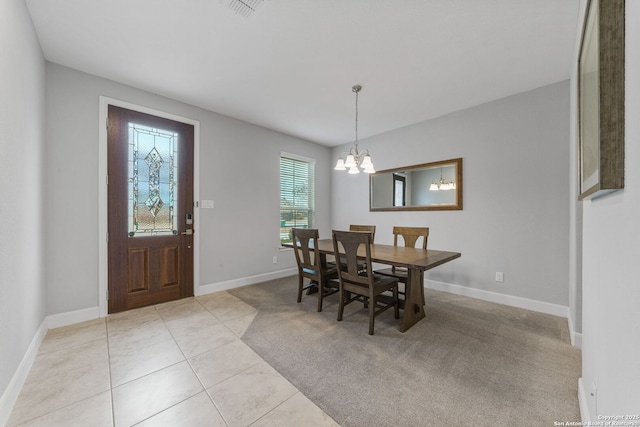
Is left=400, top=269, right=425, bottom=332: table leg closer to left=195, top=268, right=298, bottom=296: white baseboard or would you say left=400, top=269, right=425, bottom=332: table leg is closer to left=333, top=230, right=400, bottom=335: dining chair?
left=333, top=230, right=400, bottom=335: dining chair

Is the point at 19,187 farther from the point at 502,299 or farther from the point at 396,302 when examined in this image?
the point at 502,299

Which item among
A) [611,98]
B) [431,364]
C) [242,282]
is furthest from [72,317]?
[611,98]

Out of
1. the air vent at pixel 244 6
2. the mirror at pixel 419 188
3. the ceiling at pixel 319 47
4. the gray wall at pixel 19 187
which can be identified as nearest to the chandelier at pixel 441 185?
the mirror at pixel 419 188

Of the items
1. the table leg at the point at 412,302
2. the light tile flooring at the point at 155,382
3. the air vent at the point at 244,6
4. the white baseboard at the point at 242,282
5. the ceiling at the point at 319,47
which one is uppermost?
the air vent at the point at 244,6

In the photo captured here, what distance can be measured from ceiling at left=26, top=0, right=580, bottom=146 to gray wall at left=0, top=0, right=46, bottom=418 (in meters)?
0.43

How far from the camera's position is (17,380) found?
157 cm

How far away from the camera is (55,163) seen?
250 cm

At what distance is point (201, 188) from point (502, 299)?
421cm

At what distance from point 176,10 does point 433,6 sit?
1876 mm

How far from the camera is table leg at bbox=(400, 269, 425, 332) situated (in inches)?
95.9

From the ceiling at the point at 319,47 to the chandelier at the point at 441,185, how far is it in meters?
1.05

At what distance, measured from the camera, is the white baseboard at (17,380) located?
1.36 metres

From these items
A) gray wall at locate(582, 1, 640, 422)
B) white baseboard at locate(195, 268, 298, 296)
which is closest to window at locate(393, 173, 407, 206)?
white baseboard at locate(195, 268, 298, 296)

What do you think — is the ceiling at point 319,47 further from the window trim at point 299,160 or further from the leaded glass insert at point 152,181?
the window trim at point 299,160
